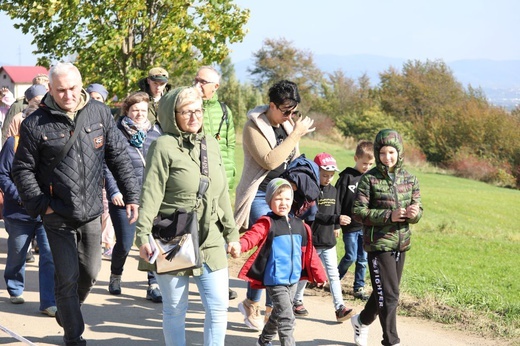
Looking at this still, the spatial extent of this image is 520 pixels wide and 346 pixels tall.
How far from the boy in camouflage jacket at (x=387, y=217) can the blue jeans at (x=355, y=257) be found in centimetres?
212

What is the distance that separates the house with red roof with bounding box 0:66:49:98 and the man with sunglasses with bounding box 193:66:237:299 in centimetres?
8893

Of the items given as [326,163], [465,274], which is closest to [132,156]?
[326,163]

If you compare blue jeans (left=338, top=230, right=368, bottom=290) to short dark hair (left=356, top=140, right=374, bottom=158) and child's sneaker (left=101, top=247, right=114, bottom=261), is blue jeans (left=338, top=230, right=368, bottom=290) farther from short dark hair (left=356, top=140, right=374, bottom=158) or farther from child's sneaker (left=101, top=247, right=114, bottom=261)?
child's sneaker (left=101, top=247, right=114, bottom=261)

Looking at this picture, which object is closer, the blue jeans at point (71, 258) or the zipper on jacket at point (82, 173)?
the zipper on jacket at point (82, 173)

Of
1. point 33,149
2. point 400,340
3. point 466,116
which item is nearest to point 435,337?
point 400,340

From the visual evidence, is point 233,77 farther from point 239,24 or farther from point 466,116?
point 239,24

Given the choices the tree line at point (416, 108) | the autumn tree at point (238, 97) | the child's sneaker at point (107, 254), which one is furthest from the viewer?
the autumn tree at point (238, 97)

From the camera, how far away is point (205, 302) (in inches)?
211

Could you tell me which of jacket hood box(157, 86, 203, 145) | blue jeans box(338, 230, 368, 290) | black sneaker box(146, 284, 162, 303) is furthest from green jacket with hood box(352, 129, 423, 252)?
black sneaker box(146, 284, 162, 303)

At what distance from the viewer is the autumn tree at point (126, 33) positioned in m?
15.1

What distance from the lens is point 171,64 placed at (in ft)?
55.6

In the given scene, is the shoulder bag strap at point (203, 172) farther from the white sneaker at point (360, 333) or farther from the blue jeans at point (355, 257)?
the blue jeans at point (355, 257)

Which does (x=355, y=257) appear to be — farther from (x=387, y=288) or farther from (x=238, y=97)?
(x=238, y=97)

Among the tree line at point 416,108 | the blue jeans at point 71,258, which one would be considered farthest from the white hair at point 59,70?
the tree line at point 416,108
